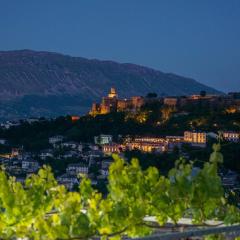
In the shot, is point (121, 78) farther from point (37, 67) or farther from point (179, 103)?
point (179, 103)

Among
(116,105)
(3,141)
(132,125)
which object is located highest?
(116,105)

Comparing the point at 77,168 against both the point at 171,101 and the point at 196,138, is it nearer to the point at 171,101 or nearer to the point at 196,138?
the point at 196,138

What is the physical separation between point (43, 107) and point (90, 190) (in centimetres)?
12753

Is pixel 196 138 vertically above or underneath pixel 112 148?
above

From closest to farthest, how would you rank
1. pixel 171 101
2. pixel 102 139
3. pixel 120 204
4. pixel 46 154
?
pixel 120 204 → pixel 46 154 → pixel 102 139 → pixel 171 101

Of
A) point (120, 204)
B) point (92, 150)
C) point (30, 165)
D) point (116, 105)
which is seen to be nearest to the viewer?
point (120, 204)

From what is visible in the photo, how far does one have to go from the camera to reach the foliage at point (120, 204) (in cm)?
305

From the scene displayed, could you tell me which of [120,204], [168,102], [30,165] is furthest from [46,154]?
[120,204]

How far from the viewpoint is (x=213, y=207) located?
134 inches

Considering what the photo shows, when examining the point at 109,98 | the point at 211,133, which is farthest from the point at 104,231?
the point at 109,98

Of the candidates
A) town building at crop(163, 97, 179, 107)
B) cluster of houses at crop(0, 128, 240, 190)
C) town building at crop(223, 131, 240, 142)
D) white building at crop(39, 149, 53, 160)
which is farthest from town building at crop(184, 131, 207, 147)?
town building at crop(163, 97, 179, 107)

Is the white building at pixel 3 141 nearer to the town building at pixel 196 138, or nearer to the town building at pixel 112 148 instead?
the town building at pixel 112 148

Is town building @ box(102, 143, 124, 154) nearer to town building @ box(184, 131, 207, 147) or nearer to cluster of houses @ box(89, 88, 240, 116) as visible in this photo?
town building @ box(184, 131, 207, 147)

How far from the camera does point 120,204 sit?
3.18 metres
